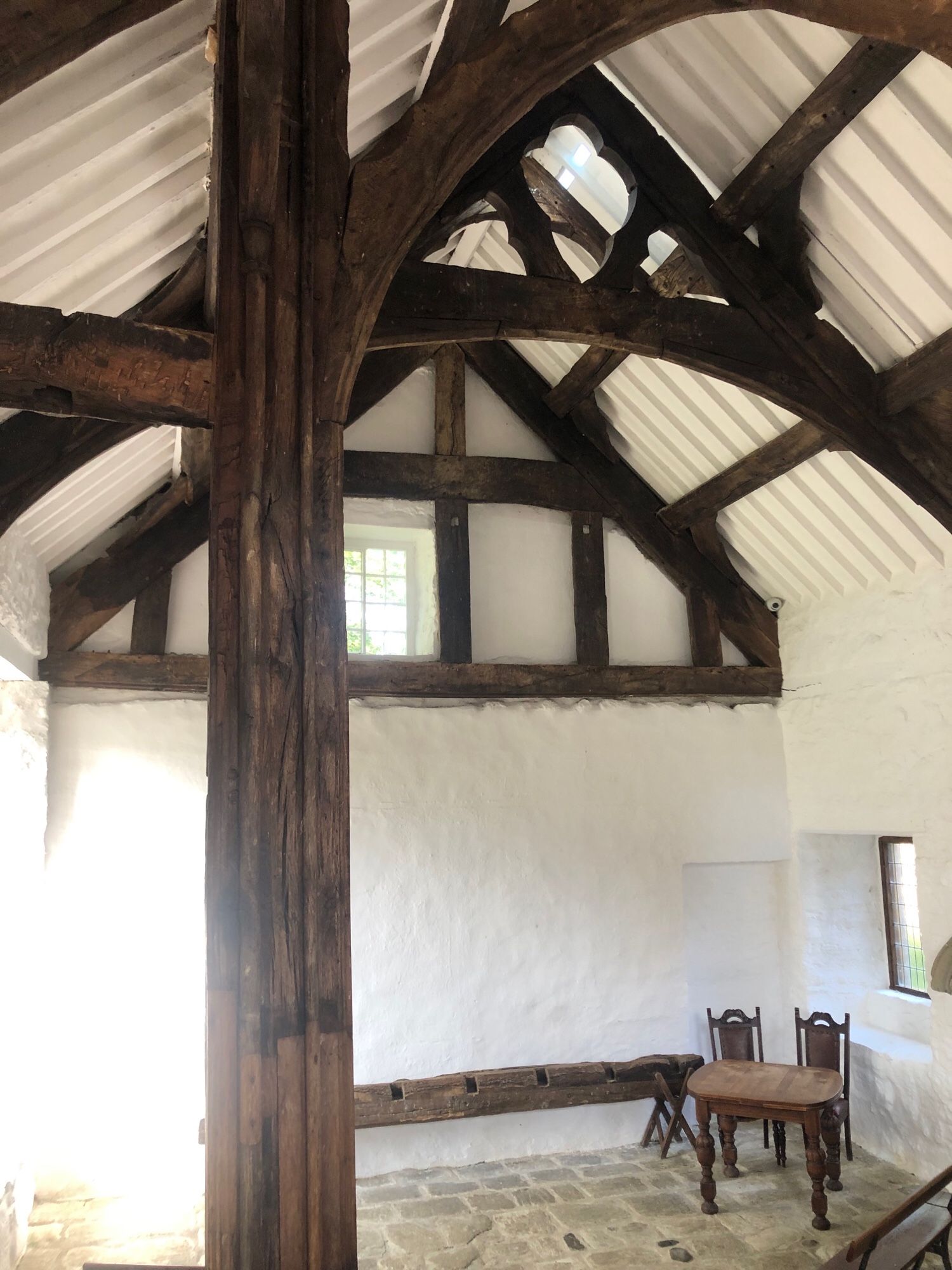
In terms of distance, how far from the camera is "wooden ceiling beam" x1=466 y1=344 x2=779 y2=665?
6.56 m

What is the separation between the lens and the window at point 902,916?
6164 mm

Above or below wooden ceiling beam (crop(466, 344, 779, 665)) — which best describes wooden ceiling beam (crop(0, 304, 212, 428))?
below

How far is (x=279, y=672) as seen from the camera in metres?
2.10

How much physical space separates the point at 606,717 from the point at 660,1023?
6.37 feet

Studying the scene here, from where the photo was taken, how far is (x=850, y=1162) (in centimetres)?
563

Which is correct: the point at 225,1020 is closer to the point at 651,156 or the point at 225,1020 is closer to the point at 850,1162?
the point at 651,156

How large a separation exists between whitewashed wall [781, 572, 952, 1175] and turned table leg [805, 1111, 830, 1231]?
879mm

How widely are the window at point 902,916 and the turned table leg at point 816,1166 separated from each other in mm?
1599

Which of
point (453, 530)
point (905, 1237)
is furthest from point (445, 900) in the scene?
point (905, 1237)

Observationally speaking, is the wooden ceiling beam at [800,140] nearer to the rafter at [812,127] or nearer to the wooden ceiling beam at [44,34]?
the rafter at [812,127]

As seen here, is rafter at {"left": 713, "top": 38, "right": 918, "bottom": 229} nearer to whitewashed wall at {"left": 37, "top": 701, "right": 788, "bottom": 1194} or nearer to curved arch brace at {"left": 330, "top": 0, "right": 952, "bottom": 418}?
curved arch brace at {"left": 330, "top": 0, "right": 952, "bottom": 418}

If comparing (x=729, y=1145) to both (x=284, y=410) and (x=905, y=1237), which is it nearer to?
(x=905, y=1237)

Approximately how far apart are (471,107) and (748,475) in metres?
3.70

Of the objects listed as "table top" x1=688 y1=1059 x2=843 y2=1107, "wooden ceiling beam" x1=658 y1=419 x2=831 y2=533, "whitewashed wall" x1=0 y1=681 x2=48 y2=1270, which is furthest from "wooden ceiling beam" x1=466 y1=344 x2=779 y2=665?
"whitewashed wall" x1=0 y1=681 x2=48 y2=1270
